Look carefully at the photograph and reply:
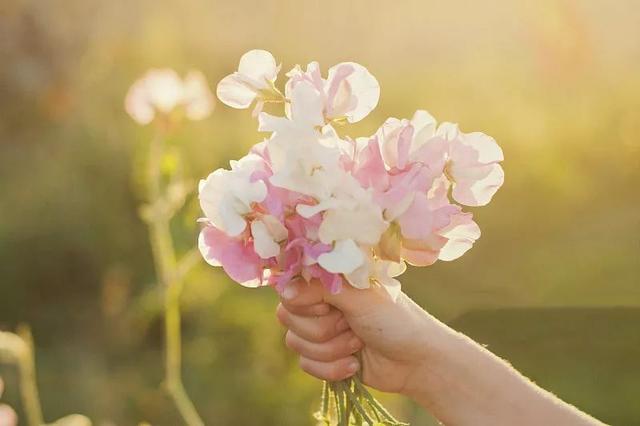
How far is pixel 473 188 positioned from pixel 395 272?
11 centimetres

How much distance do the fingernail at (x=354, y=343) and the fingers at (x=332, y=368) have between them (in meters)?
0.01

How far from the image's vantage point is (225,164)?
3590 millimetres

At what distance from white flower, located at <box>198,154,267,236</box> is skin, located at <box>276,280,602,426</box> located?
0.36ft

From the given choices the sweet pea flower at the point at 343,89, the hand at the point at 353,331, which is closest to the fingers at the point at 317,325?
the hand at the point at 353,331

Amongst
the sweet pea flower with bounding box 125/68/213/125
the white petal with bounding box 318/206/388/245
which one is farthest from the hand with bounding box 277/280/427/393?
the sweet pea flower with bounding box 125/68/213/125

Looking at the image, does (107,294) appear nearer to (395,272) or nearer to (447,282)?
(447,282)

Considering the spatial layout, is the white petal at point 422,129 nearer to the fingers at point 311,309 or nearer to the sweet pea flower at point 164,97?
the fingers at point 311,309

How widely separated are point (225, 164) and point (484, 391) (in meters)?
2.56

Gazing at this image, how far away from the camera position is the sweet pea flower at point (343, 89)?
0.95 m

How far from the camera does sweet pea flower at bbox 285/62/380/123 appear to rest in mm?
951

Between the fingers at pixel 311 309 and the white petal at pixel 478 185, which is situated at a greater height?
the white petal at pixel 478 185

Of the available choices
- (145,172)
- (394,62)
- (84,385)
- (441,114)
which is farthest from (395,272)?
(394,62)

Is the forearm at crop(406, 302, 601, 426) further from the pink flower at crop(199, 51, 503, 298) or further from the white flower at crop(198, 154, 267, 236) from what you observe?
the white flower at crop(198, 154, 267, 236)

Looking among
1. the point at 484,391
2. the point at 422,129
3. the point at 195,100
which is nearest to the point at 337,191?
the point at 422,129
